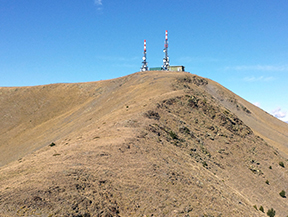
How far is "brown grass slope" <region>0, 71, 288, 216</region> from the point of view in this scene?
57.8 feet

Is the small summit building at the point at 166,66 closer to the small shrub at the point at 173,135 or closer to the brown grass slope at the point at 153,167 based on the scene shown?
the brown grass slope at the point at 153,167

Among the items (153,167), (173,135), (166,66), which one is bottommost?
(153,167)

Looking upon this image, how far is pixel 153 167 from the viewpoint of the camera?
81.8 ft

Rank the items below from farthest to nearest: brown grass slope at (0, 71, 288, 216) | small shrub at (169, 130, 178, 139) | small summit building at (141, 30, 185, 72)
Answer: small summit building at (141, 30, 185, 72), small shrub at (169, 130, 178, 139), brown grass slope at (0, 71, 288, 216)

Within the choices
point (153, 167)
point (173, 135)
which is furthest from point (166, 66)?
point (153, 167)

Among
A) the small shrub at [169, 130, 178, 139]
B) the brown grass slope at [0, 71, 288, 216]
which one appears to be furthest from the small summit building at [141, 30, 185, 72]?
the small shrub at [169, 130, 178, 139]

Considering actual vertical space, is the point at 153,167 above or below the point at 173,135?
below

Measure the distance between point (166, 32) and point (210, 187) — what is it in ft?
252

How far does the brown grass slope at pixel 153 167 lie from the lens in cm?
1761

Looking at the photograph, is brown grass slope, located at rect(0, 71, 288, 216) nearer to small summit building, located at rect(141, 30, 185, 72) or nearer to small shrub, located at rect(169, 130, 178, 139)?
small shrub, located at rect(169, 130, 178, 139)

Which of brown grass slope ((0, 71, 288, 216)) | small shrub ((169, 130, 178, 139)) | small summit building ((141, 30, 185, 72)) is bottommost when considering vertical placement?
brown grass slope ((0, 71, 288, 216))

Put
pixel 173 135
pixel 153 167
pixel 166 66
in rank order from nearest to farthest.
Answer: pixel 153 167, pixel 173 135, pixel 166 66

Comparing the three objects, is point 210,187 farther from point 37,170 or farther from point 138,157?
point 37,170

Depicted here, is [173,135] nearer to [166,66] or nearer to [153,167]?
[153,167]
